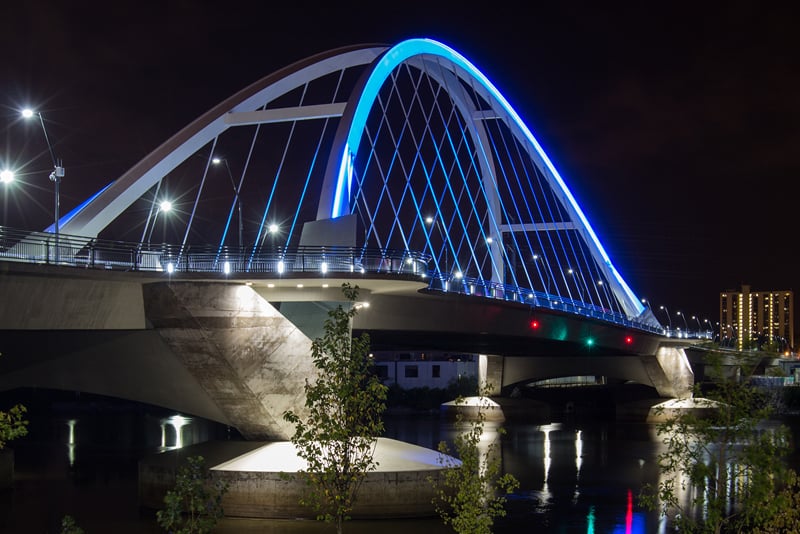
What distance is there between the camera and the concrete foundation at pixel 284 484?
27359 millimetres

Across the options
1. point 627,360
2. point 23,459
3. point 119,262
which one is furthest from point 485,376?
point 119,262

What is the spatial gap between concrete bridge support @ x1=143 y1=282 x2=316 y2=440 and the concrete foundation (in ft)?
6.09

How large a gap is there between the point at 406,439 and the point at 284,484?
1122 inches

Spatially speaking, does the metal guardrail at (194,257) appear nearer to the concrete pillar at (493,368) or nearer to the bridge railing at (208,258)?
the bridge railing at (208,258)

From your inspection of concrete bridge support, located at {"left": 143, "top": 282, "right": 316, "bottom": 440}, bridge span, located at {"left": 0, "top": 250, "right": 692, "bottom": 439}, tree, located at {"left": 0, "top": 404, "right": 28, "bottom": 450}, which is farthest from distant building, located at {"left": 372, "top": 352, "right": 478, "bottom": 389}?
tree, located at {"left": 0, "top": 404, "right": 28, "bottom": 450}

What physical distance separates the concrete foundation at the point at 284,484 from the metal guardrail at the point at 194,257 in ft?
18.1

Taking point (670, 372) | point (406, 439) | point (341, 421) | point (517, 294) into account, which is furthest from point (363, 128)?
point (670, 372)

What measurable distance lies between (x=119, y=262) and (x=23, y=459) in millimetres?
19247

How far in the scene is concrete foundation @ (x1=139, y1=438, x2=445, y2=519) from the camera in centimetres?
2736

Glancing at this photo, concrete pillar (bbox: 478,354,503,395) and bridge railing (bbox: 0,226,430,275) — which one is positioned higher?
bridge railing (bbox: 0,226,430,275)

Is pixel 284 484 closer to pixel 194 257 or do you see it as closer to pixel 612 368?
pixel 194 257

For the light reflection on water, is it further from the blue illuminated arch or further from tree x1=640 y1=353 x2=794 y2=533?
the blue illuminated arch

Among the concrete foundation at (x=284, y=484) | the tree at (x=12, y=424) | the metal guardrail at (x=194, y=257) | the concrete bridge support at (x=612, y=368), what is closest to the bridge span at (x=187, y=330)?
the metal guardrail at (x=194, y=257)

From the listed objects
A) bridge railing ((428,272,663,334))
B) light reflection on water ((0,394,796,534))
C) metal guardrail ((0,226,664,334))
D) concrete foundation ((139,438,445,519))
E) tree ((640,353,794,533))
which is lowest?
light reflection on water ((0,394,796,534))
